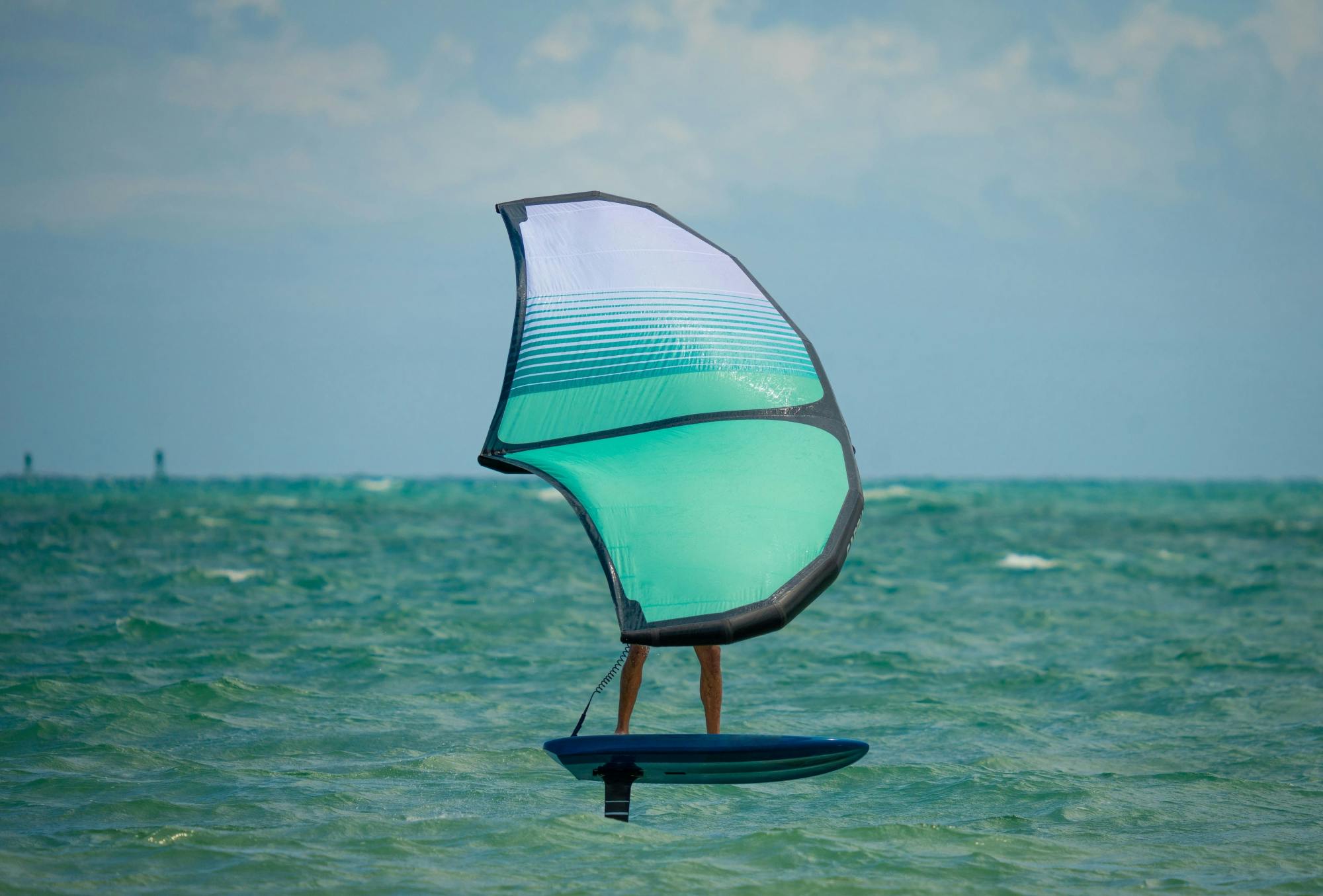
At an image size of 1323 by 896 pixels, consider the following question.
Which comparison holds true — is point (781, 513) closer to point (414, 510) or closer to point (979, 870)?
point (979, 870)

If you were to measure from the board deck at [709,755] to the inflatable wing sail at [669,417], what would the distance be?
810 mm

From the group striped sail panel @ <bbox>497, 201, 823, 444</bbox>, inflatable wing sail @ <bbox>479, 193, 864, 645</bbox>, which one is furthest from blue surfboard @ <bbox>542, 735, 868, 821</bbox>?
striped sail panel @ <bbox>497, 201, 823, 444</bbox>

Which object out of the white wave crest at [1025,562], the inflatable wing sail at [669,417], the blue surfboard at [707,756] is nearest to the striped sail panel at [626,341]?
the inflatable wing sail at [669,417]

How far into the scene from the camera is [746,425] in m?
7.58

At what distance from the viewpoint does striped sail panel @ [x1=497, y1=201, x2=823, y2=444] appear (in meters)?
7.59

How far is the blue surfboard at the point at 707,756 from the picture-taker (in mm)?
7141

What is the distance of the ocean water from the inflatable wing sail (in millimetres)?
1812

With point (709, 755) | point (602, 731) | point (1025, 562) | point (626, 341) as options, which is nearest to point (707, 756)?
point (709, 755)

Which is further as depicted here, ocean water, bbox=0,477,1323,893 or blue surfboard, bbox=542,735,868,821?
ocean water, bbox=0,477,1323,893

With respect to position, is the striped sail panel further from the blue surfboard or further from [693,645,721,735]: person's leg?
the blue surfboard

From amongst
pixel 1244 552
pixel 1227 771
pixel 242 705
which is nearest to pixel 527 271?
pixel 242 705

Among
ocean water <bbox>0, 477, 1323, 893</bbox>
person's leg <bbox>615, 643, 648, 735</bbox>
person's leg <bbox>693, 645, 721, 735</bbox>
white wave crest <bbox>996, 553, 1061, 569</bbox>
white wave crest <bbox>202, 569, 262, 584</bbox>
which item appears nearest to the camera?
ocean water <bbox>0, 477, 1323, 893</bbox>

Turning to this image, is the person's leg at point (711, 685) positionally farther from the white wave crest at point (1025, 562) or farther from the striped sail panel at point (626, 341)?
the white wave crest at point (1025, 562)

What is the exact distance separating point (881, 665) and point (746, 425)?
7.96m
